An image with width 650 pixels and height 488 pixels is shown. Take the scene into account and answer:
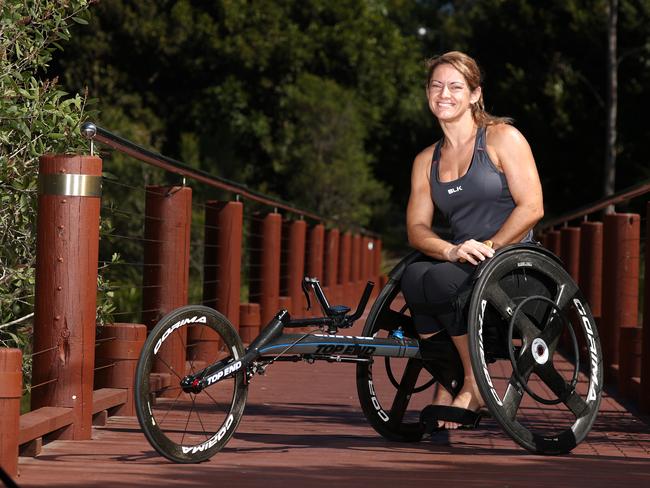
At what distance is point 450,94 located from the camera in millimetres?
5664

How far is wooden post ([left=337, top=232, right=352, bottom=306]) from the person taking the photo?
2162 cm

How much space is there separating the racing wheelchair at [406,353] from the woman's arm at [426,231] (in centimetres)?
7

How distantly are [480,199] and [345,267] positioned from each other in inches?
662

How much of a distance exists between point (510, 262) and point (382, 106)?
31719 millimetres

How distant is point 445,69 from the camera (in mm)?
5688

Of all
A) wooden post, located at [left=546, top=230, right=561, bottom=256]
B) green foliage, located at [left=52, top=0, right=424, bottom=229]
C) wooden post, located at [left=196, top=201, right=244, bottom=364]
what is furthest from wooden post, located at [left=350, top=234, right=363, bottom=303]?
wooden post, located at [left=196, top=201, right=244, bottom=364]

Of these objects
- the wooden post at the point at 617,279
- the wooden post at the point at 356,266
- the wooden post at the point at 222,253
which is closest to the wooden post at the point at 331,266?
the wooden post at the point at 356,266

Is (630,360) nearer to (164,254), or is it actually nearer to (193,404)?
(164,254)

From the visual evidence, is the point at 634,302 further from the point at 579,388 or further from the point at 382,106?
the point at 382,106

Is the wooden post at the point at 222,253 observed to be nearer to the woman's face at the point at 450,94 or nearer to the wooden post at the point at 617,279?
the wooden post at the point at 617,279

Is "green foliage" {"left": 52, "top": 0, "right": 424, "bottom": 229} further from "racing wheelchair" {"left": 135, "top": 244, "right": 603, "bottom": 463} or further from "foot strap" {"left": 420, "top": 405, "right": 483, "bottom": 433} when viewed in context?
"foot strap" {"left": 420, "top": 405, "right": 483, "bottom": 433}

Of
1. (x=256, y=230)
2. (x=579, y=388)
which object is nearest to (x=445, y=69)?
(x=579, y=388)

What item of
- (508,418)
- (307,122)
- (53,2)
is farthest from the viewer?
(307,122)

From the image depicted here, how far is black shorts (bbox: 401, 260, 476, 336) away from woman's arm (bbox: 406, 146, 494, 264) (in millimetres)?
49
